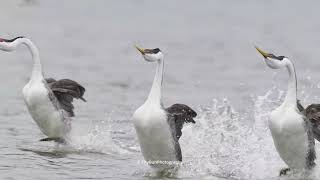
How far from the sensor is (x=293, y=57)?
105 feet

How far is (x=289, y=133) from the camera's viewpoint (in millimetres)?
14172

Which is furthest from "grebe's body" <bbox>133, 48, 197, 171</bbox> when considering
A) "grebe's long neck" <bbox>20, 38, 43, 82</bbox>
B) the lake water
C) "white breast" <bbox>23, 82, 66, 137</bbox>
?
"grebe's long neck" <bbox>20, 38, 43, 82</bbox>

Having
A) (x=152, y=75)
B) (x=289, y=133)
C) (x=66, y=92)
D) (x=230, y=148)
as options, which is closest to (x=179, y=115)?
(x=230, y=148)

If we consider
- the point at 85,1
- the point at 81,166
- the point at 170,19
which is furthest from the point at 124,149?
the point at 85,1

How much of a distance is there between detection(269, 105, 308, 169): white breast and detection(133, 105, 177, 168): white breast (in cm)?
138

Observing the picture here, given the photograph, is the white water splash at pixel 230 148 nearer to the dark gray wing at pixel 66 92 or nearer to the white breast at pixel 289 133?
the white breast at pixel 289 133

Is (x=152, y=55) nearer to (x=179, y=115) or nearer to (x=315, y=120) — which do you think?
(x=179, y=115)

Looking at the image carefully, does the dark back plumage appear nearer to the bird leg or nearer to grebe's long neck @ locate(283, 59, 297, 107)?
the bird leg

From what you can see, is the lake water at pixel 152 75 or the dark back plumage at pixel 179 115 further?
the lake water at pixel 152 75

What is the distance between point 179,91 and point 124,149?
24.8 feet

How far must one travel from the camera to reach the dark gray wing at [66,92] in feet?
56.9

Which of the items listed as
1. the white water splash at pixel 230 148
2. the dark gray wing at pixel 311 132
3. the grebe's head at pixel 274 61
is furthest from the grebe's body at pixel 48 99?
the dark gray wing at pixel 311 132

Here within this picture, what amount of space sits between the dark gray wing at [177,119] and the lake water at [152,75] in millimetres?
384

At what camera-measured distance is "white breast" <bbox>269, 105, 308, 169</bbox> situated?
14.1 meters
